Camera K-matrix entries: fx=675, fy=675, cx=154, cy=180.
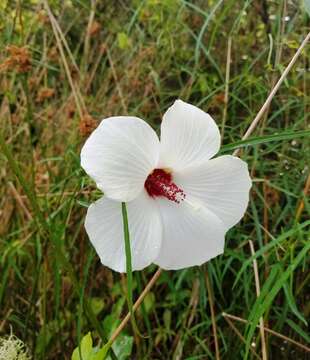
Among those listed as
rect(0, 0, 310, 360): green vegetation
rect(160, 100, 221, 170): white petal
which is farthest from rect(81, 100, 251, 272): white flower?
rect(0, 0, 310, 360): green vegetation

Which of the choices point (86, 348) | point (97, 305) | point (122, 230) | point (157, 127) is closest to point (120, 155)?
point (122, 230)

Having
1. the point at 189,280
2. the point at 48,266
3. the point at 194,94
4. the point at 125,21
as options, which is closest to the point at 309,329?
the point at 189,280

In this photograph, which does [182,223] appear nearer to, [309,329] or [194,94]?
[309,329]

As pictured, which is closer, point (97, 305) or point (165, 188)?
point (165, 188)

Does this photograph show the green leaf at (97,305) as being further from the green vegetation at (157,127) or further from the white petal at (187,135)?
the white petal at (187,135)

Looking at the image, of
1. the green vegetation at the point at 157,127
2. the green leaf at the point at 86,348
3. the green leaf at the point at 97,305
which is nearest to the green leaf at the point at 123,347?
the green vegetation at the point at 157,127

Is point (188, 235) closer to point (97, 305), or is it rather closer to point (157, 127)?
point (97, 305)
